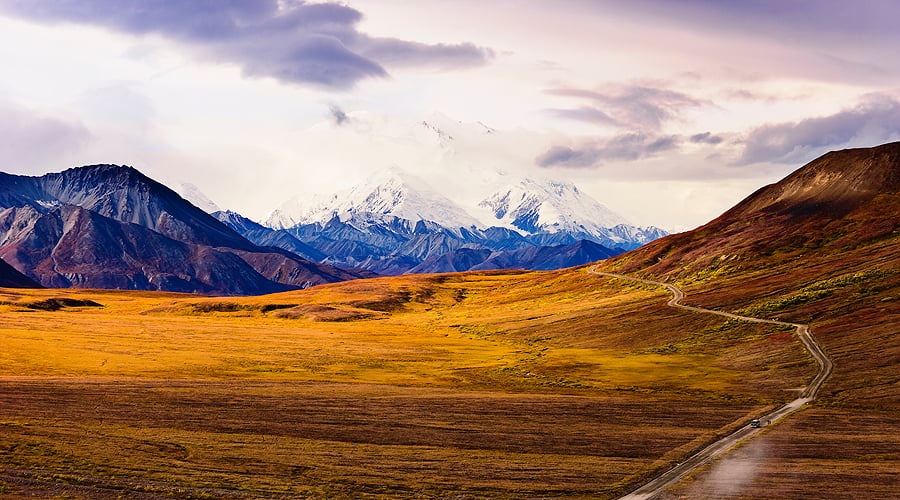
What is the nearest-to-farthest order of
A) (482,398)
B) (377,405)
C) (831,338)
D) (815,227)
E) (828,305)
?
(377,405), (482,398), (831,338), (828,305), (815,227)

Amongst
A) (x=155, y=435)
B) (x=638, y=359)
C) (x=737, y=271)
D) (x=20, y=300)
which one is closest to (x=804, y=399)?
(x=638, y=359)

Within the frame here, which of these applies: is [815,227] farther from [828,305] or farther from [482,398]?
[482,398]

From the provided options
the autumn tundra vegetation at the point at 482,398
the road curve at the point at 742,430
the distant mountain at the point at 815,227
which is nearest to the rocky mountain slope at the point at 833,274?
the distant mountain at the point at 815,227

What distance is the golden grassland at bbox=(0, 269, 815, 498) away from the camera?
50000 millimetres

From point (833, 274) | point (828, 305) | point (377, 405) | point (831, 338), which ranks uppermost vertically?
point (833, 274)

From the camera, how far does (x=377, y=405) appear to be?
7362 centimetres

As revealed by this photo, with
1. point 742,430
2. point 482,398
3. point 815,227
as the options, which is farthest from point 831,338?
point 815,227

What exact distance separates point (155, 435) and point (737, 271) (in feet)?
459

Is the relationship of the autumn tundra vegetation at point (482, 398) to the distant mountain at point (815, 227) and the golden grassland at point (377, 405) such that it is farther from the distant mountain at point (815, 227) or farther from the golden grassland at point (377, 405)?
the distant mountain at point (815, 227)

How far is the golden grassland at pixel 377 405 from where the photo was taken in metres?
50.0

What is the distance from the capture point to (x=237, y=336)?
138 meters

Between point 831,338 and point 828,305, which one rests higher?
point 828,305

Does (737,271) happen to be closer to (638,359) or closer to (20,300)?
(638,359)

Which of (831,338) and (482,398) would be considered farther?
(831,338)
